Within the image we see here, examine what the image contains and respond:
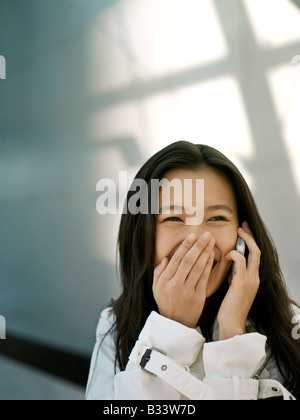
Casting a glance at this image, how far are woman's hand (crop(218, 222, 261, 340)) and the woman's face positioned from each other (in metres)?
0.03

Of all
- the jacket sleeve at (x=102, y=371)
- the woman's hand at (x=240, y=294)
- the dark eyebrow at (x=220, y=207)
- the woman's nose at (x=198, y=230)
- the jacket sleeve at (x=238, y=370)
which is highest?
the dark eyebrow at (x=220, y=207)

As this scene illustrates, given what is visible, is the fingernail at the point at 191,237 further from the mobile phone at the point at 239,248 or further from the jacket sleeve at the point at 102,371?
the jacket sleeve at the point at 102,371

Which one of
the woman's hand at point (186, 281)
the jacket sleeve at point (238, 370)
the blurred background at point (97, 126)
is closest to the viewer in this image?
the jacket sleeve at point (238, 370)

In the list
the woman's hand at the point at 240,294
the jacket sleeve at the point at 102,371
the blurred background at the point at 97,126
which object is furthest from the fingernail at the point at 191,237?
the blurred background at the point at 97,126

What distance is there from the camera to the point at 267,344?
93 centimetres

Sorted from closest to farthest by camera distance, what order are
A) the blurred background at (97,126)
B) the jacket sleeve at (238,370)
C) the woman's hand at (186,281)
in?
the jacket sleeve at (238,370) < the woman's hand at (186,281) < the blurred background at (97,126)

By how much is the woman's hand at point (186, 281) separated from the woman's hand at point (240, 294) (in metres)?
0.06

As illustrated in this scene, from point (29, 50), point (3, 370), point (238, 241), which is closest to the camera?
point (238, 241)

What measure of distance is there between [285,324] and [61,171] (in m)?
1.31

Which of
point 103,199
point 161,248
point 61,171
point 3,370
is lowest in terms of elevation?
point 3,370

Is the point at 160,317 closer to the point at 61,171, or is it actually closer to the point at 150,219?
the point at 150,219

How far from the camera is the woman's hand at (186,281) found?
0.87 m

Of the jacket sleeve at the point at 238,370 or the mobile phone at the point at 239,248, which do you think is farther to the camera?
the mobile phone at the point at 239,248

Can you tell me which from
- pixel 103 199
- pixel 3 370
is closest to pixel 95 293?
pixel 103 199
